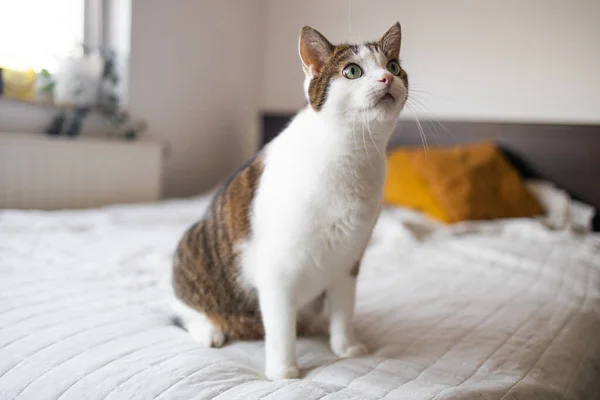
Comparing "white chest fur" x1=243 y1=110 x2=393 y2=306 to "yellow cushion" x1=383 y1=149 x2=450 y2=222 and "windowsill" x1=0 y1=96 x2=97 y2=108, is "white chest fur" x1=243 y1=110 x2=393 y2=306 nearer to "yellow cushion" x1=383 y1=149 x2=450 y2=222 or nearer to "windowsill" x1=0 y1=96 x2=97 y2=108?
"yellow cushion" x1=383 y1=149 x2=450 y2=222

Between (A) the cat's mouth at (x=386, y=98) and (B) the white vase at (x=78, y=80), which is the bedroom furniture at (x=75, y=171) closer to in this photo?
(B) the white vase at (x=78, y=80)

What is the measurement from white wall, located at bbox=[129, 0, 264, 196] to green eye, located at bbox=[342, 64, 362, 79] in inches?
86.5

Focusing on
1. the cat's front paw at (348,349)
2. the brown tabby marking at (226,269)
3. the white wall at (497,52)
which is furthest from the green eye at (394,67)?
the white wall at (497,52)

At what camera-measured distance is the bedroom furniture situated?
217 cm

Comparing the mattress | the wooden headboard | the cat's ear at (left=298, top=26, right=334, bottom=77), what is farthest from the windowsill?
the cat's ear at (left=298, top=26, right=334, bottom=77)

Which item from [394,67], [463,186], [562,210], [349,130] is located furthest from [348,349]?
[562,210]

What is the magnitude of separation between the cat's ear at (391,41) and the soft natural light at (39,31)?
6.85ft

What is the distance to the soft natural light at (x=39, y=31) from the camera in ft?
7.54

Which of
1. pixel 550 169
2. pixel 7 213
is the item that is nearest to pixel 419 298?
pixel 550 169

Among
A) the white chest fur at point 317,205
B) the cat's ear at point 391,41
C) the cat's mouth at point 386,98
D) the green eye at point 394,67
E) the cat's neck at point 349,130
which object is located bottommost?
the white chest fur at point 317,205

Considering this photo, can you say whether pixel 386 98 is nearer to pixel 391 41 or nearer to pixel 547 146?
pixel 391 41

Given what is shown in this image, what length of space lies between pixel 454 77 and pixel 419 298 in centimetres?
140

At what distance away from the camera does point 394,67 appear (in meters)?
0.87

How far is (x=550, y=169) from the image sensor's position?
223 cm
